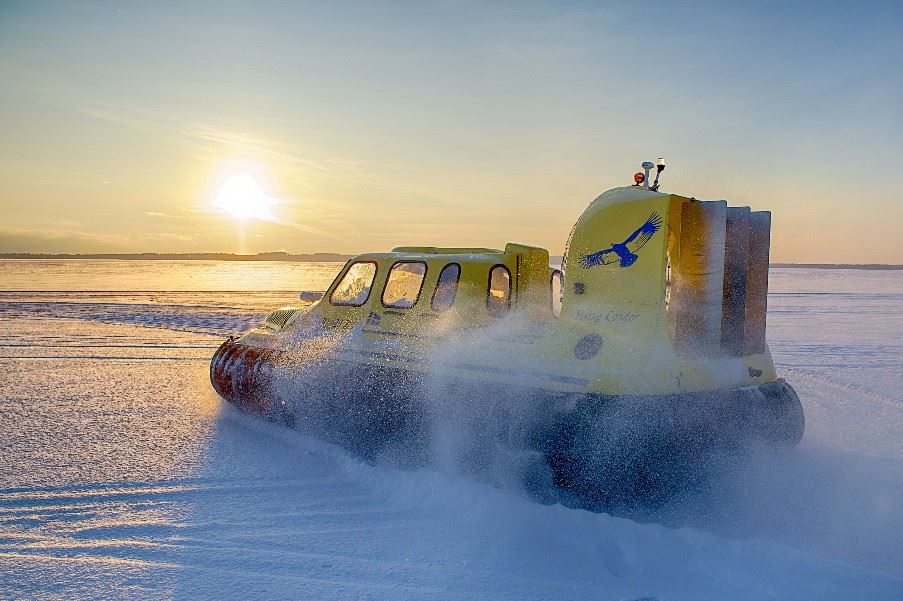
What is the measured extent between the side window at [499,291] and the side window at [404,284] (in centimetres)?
54

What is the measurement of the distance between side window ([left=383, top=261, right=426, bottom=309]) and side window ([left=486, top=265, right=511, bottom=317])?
541mm

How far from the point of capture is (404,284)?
5312 millimetres

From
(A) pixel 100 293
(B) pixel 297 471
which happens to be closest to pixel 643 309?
(B) pixel 297 471

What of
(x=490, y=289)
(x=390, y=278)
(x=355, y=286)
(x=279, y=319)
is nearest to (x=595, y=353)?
(x=490, y=289)

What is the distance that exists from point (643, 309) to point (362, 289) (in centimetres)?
249

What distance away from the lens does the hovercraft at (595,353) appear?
369 centimetres

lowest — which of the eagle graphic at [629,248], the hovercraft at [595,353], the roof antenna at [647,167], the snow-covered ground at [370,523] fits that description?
the snow-covered ground at [370,523]

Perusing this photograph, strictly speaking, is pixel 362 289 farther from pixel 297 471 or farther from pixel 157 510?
pixel 157 510

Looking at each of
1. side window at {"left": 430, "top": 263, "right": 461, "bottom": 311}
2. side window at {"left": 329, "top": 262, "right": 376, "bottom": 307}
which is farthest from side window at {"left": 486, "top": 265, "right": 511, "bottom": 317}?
side window at {"left": 329, "top": 262, "right": 376, "bottom": 307}

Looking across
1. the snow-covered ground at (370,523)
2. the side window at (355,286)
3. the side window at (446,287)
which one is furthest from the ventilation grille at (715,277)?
the side window at (355,286)

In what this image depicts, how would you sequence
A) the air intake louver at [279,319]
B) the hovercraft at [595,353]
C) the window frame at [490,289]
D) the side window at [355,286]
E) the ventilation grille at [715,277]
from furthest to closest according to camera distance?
1. the air intake louver at [279,319]
2. the side window at [355,286]
3. the window frame at [490,289]
4. the ventilation grille at [715,277]
5. the hovercraft at [595,353]

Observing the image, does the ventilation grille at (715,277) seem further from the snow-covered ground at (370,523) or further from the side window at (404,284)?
the side window at (404,284)

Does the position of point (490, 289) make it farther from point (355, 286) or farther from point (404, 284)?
point (355, 286)

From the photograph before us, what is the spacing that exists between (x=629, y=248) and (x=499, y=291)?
4.06 feet
